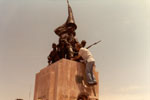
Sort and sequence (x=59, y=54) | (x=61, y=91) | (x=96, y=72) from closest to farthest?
1. (x=61, y=91)
2. (x=96, y=72)
3. (x=59, y=54)

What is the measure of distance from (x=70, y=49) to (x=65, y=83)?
221 centimetres

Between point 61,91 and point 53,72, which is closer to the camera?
point 61,91

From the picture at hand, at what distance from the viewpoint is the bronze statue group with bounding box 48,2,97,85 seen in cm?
899

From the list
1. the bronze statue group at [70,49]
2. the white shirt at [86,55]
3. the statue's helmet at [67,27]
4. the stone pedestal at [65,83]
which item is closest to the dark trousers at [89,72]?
the bronze statue group at [70,49]

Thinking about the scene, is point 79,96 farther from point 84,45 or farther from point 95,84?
point 84,45

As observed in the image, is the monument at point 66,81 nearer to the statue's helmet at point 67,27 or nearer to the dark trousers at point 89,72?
the dark trousers at point 89,72

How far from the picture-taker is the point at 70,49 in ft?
33.3

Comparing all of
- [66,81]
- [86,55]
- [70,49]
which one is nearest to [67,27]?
[70,49]

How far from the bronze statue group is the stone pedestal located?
0.39 metres

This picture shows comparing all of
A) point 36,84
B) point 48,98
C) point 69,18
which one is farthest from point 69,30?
point 48,98

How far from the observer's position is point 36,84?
1014cm

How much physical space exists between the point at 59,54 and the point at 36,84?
6.25 feet

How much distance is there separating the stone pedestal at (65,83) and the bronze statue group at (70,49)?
1.27 ft

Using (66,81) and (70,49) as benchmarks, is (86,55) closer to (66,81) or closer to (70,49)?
(70,49)
